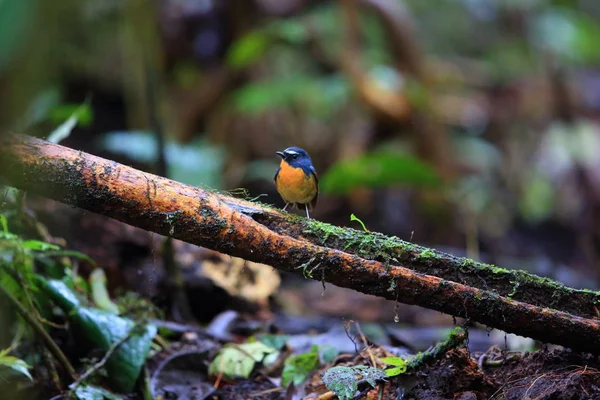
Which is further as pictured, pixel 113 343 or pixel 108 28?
pixel 108 28

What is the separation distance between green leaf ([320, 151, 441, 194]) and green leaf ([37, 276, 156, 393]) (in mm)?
4369

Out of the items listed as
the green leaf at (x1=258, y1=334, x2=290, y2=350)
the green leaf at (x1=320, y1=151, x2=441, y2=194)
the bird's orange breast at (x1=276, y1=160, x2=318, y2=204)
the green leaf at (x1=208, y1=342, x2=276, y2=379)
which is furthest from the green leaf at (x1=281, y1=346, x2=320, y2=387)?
the green leaf at (x1=320, y1=151, x2=441, y2=194)

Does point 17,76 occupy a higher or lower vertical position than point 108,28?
higher

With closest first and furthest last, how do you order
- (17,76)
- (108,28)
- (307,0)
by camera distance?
1. (17,76)
2. (307,0)
3. (108,28)

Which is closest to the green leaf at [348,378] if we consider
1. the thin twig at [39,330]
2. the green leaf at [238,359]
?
the green leaf at [238,359]

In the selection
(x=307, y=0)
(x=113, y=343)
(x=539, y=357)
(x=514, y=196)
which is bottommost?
(x=514, y=196)

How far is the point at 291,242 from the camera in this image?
2637mm

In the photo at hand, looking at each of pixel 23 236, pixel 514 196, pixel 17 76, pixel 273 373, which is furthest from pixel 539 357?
pixel 514 196

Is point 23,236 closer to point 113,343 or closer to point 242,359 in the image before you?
point 113,343

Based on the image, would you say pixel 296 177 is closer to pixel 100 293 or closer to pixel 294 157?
pixel 294 157

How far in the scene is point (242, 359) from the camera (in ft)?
11.8

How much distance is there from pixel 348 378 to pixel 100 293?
1.90m

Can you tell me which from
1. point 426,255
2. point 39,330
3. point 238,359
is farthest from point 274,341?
point 426,255

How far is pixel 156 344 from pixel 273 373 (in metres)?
0.80
